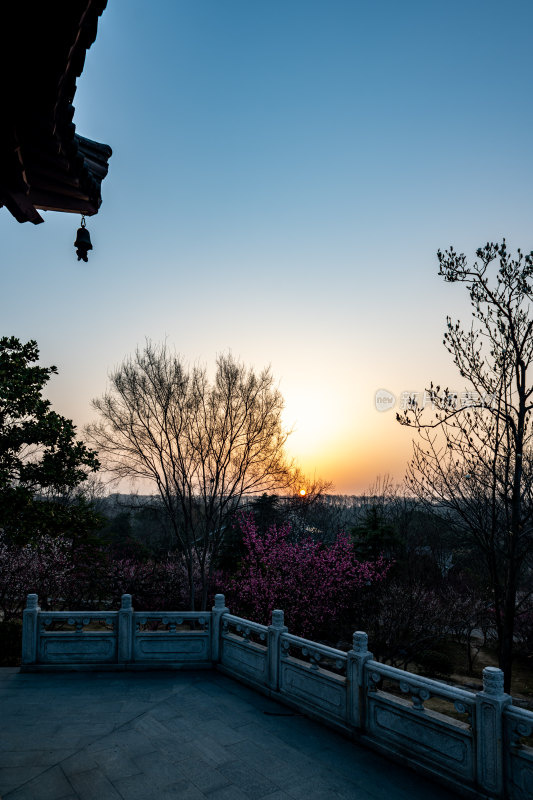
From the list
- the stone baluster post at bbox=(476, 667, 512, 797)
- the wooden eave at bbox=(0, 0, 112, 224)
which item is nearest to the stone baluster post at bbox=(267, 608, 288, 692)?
the stone baluster post at bbox=(476, 667, 512, 797)

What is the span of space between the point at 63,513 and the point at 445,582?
55.5 feet

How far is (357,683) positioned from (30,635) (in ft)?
18.2

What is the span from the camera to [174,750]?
539 centimetres

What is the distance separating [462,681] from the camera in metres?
14.1

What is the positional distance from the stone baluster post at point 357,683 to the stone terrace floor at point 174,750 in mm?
279

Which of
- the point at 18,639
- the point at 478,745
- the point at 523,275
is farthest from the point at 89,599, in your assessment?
the point at 523,275

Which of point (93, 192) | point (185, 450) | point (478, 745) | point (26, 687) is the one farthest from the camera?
point (185, 450)

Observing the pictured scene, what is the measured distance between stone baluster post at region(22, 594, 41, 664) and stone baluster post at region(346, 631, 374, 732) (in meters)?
5.31

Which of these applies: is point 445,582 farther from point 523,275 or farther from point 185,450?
point 523,275

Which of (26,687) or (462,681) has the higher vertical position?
(26,687)

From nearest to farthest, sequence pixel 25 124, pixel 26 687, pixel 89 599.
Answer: pixel 25 124, pixel 26 687, pixel 89 599

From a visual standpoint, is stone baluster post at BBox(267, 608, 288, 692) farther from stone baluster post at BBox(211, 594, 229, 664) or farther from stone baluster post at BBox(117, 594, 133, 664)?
stone baluster post at BBox(117, 594, 133, 664)

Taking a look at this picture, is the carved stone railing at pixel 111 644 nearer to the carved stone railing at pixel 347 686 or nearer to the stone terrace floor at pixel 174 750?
the carved stone railing at pixel 347 686

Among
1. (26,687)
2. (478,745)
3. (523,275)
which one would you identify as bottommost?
(26,687)
